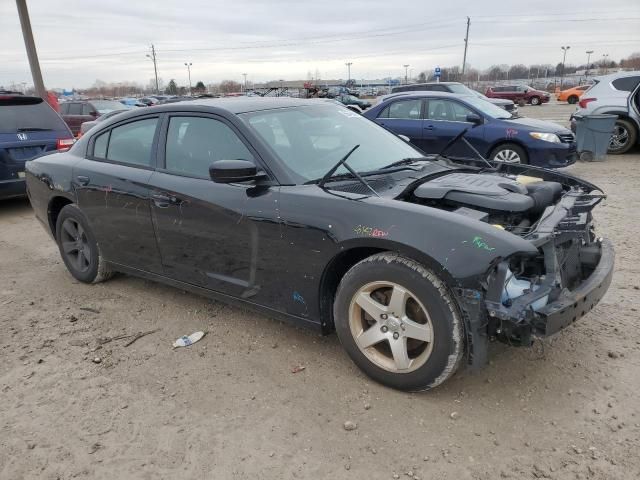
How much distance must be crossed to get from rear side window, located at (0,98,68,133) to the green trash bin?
997 cm

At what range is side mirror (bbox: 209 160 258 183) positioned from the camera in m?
3.04

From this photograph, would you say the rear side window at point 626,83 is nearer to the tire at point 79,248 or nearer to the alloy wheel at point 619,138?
the alloy wheel at point 619,138

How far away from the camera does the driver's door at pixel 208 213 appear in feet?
10.7

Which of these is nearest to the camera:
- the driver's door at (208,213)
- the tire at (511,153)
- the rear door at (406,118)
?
the driver's door at (208,213)

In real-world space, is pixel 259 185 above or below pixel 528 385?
above

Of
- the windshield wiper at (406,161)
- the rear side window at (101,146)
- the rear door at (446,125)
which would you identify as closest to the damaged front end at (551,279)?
the windshield wiper at (406,161)

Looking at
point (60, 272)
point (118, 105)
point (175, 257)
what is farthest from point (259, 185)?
point (118, 105)

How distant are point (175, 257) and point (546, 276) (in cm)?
247

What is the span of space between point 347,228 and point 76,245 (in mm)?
3075

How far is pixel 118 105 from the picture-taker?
17.5 m

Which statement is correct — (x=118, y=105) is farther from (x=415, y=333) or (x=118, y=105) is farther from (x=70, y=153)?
(x=415, y=333)

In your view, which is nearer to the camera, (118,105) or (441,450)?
(441,450)

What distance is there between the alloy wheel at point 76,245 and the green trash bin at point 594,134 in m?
10.1

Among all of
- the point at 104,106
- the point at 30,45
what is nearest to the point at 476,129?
the point at 30,45
